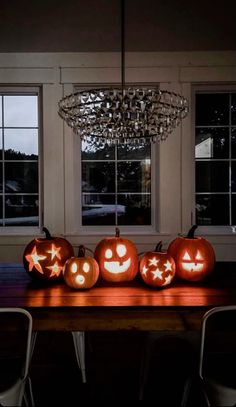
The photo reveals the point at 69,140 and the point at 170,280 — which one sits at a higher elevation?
the point at 69,140

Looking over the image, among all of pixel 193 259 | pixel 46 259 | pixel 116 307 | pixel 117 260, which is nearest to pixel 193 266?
pixel 193 259

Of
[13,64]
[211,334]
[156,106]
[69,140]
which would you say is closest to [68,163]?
[69,140]

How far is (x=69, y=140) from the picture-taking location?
10.8 feet

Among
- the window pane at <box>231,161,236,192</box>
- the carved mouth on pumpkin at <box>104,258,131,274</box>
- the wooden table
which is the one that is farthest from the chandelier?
the window pane at <box>231,161,236,192</box>

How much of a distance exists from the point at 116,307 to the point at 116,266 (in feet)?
1.10

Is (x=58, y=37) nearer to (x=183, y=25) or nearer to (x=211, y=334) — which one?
(x=183, y=25)

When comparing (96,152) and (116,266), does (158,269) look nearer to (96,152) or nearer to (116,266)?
(116,266)

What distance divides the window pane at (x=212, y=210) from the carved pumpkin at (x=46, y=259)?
2.05 m

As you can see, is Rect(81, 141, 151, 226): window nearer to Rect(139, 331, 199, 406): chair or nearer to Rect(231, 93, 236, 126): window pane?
Rect(231, 93, 236, 126): window pane

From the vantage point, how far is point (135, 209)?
3.49 metres

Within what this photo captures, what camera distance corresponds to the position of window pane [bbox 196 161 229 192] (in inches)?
136

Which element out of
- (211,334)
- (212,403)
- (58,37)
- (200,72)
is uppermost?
(58,37)

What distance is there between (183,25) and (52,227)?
7.14ft

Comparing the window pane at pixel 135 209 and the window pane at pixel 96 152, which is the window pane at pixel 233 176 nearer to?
the window pane at pixel 135 209
